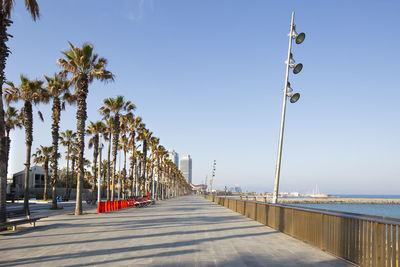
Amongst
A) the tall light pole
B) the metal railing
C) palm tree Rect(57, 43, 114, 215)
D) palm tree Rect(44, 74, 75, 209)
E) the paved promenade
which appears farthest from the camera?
palm tree Rect(44, 74, 75, 209)

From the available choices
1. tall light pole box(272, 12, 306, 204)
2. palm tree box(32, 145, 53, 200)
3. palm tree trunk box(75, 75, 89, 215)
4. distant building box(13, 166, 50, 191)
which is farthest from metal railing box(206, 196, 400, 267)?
distant building box(13, 166, 50, 191)

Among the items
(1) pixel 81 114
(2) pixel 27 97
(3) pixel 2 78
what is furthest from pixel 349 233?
(2) pixel 27 97

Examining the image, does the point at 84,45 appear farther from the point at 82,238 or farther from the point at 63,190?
the point at 63,190

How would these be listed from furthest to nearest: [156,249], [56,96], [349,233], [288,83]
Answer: [56,96] → [288,83] → [156,249] → [349,233]

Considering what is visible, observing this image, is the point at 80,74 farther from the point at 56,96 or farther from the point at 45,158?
the point at 45,158

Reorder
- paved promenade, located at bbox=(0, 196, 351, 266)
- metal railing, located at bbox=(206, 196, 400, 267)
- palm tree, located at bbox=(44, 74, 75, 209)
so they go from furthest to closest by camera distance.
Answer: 1. palm tree, located at bbox=(44, 74, 75, 209)
2. paved promenade, located at bbox=(0, 196, 351, 266)
3. metal railing, located at bbox=(206, 196, 400, 267)

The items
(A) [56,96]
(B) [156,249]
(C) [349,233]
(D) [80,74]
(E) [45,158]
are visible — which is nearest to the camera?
(C) [349,233]

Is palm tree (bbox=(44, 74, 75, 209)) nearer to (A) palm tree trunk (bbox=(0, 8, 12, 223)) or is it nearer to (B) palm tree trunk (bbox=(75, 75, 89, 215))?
(B) palm tree trunk (bbox=(75, 75, 89, 215))

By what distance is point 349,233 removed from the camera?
8.36 meters

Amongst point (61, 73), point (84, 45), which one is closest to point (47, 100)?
point (61, 73)

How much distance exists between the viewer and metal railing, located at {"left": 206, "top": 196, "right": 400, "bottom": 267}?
6766 mm

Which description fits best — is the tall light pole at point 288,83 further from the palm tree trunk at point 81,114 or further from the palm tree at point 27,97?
the palm tree at point 27,97

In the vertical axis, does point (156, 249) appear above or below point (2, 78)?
below

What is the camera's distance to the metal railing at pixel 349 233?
22.2 feet
